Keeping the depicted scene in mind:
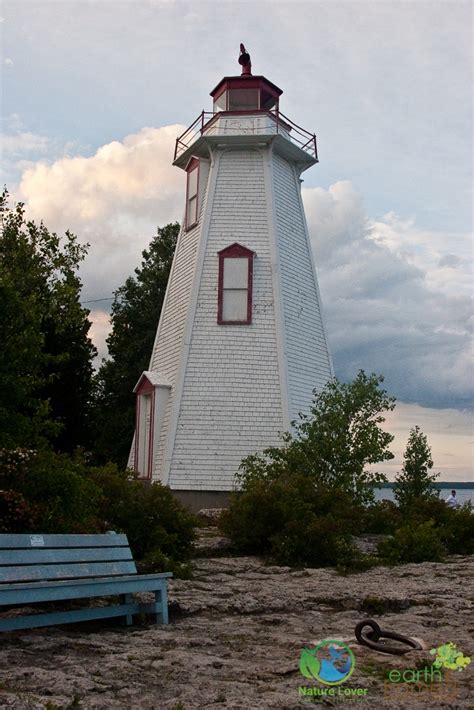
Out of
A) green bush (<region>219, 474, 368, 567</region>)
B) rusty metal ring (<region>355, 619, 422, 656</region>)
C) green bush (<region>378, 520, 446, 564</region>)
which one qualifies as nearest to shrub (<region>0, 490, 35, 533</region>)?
rusty metal ring (<region>355, 619, 422, 656</region>)

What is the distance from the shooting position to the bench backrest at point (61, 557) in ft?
21.5

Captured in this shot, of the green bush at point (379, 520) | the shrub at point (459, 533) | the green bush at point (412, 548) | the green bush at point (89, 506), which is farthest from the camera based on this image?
the green bush at point (379, 520)

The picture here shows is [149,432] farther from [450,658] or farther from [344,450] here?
[450,658]

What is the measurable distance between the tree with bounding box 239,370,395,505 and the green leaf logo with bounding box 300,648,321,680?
11193mm

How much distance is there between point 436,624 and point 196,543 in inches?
270

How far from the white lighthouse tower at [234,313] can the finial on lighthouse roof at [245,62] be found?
0.62m

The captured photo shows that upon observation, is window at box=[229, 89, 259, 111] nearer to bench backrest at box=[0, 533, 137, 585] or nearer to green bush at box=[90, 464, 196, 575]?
green bush at box=[90, 464, 196, 575]

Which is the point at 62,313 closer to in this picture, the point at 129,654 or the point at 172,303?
the point at 129,654

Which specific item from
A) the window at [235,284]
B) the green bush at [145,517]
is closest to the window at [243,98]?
the window at [235,284]

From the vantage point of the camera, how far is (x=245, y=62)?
27219 millimetres

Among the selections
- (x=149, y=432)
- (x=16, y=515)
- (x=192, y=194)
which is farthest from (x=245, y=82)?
(x=16, y=515)

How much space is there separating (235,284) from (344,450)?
286 inches

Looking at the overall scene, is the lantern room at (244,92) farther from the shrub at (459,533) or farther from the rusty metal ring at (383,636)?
the rusty metal ring at (383,636)

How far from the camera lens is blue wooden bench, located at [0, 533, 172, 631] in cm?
641
